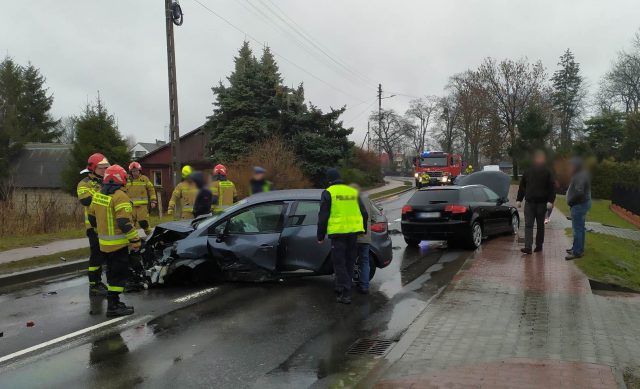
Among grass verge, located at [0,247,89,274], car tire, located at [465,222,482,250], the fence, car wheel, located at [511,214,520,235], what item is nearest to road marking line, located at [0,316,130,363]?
grass verge, located at [0,247,89,274]

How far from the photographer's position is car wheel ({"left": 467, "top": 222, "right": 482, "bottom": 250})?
Result: 1095 centimetres

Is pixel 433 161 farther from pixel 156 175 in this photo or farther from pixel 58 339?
pixel 58 339

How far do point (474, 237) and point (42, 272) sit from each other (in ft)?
27.2

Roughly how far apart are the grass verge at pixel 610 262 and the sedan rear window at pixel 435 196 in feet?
9.01

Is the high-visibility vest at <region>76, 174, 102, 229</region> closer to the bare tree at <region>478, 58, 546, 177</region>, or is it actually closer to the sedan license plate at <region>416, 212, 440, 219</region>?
the sedan license plate at <region>416, 212, 440, 219</region>

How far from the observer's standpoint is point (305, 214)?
7.62 metres

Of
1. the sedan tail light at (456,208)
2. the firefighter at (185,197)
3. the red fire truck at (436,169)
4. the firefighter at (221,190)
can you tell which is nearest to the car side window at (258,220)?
the firefighter at (185,197)

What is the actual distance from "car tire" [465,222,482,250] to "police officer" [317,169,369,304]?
4.82 meters

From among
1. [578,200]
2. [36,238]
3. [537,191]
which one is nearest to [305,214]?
[537,191]

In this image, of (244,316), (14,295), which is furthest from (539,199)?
(14,295)

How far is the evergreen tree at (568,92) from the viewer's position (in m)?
49.1

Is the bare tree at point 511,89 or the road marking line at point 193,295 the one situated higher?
the bare tree at point 511,89

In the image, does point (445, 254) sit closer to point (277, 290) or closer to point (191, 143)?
point (277, 290)

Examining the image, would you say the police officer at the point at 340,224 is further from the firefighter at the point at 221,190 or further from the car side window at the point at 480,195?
the car side window at the point at 480,195
